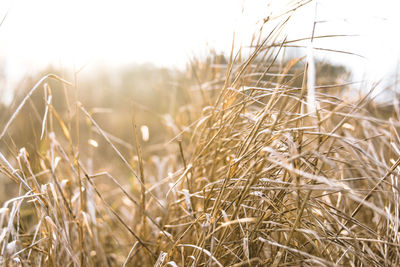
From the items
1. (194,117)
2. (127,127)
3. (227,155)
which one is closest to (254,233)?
(227,155)

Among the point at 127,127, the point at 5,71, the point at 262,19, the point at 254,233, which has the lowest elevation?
the point at 127,127

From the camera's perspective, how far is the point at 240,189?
69 cm

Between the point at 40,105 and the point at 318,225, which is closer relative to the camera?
the point at 318,225

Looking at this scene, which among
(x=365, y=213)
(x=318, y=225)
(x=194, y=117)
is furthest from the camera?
(x=194, y=117)

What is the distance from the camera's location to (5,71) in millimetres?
1373

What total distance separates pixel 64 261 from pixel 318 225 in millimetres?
621

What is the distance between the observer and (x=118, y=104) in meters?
3.42

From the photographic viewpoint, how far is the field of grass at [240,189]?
23.4 inches

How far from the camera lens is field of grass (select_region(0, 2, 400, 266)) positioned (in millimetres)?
594

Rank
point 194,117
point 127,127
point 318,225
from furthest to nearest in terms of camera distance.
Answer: point 127,127
point 194,117
point 318,225

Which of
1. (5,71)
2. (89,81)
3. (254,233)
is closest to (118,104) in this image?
(89,81)

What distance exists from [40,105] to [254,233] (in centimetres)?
166

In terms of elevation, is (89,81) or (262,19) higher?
(262,19)

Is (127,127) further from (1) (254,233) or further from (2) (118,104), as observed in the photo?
(1) (254,233)
